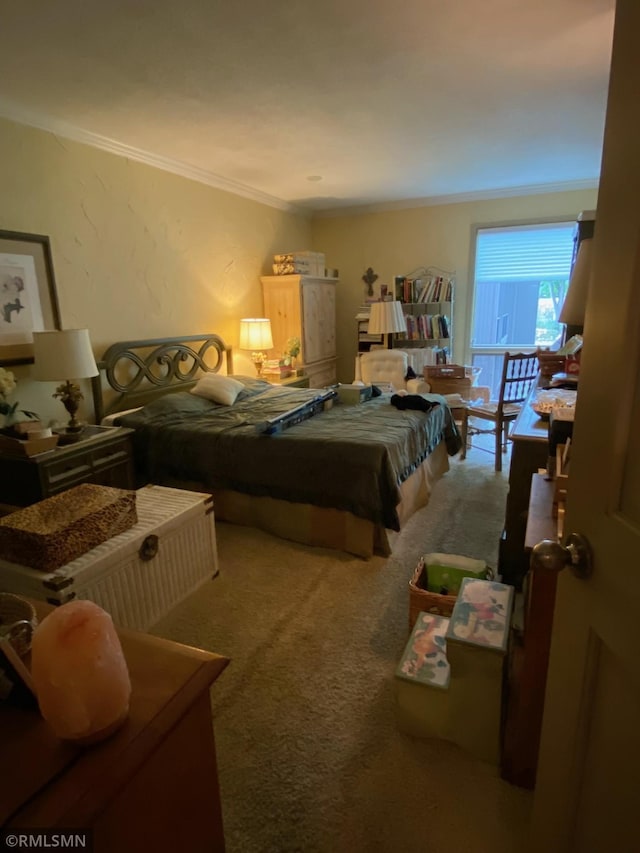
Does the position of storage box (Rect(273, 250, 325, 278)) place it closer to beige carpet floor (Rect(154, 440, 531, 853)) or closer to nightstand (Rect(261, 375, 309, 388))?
nightstand (Rect(261, 375, 309, 388))

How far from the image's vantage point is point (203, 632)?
201 cm

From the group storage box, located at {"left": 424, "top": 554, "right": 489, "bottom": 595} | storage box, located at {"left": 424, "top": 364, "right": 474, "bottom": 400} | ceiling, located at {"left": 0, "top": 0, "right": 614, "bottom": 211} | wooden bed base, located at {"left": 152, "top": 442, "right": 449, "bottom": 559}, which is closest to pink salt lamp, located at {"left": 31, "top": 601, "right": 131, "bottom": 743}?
storage box, located at {"left": 424, "top": 554, "right": 489, "bottom": 595}

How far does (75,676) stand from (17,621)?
308mm

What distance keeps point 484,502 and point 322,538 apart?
1255 mm

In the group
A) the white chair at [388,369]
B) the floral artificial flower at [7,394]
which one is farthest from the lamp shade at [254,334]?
the floral artificial flower at [7,394]

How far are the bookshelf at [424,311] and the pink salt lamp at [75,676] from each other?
501 centimetres

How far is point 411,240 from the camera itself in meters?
5.36

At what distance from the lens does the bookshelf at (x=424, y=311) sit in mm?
5180

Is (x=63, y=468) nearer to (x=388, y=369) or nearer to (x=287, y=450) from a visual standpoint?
(x=287, y=450)

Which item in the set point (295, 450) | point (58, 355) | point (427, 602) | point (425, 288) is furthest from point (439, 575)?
point (425, 288)

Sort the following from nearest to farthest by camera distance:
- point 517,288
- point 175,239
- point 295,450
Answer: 1. point 295,450
2. point 175,239
3. point 517,288

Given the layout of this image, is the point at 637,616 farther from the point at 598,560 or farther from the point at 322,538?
the point at 322,538

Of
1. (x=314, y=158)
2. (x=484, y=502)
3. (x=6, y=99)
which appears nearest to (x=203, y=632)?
(x=484, y=502)

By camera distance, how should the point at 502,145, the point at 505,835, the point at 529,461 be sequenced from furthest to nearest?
the point at 502,145, the point at 529,461, the point at 505,835
